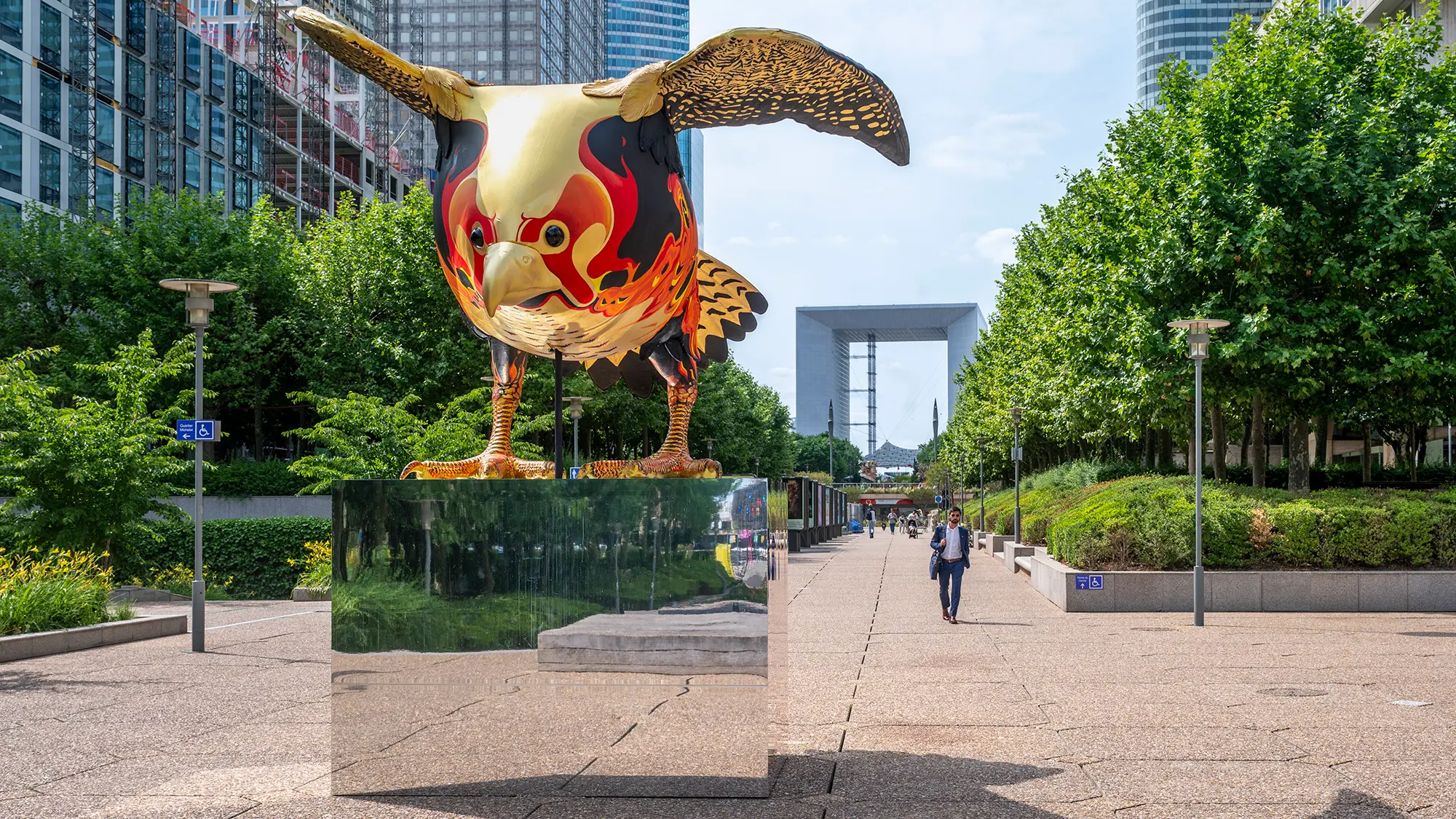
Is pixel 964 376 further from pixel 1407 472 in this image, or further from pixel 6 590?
pixel 6 590

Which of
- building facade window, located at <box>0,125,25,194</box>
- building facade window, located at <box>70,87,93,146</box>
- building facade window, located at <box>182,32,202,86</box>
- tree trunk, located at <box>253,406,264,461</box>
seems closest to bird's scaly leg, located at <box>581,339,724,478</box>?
tree trunk, located at <box>253,406,264,461</box>

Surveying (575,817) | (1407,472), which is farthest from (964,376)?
(575,817)

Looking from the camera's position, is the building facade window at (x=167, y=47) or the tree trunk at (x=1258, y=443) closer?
the tree trunk at (x=1258, y=443)

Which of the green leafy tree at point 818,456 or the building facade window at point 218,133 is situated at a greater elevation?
the building facade window at point 218,133

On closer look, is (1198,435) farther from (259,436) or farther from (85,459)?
(259,436)

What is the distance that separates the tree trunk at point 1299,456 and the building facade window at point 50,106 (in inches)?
1635

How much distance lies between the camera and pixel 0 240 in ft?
107

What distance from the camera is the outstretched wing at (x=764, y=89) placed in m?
5.75

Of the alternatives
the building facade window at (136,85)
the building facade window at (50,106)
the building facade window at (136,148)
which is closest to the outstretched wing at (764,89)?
the building facade window at (50,106)

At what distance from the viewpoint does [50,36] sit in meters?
42.6

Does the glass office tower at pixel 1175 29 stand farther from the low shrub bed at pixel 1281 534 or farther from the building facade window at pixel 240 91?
the low shrub bed at pixel 1281 534

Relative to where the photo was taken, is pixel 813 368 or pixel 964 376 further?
pixel 813 368

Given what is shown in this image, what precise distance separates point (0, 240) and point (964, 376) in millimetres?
43734

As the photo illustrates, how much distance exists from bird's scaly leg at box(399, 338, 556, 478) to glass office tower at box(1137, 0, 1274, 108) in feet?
566
